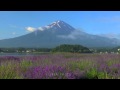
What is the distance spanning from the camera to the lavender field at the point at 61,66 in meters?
3.87

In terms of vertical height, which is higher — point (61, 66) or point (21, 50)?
point (21, 50)

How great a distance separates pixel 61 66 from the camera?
4.07m

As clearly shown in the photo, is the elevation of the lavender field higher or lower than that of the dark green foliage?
lower

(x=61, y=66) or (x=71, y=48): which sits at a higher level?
(x=71, y=48)

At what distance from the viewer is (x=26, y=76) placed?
381 centimetres

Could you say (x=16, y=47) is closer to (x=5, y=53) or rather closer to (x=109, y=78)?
(x=5, y=53)

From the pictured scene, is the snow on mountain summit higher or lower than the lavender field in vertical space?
higher

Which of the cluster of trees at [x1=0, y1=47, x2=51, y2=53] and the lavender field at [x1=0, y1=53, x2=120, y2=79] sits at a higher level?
the cluster of trees at [x1=0, y1=47, x2=51, y2=53]

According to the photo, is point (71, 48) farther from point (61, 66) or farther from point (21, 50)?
point (21, 50)

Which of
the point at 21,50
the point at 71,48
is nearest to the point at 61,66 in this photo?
the point at 71,48

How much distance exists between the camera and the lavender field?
12.7 ft

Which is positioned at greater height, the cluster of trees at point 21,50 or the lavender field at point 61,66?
the cluster of trees at point 21,50
